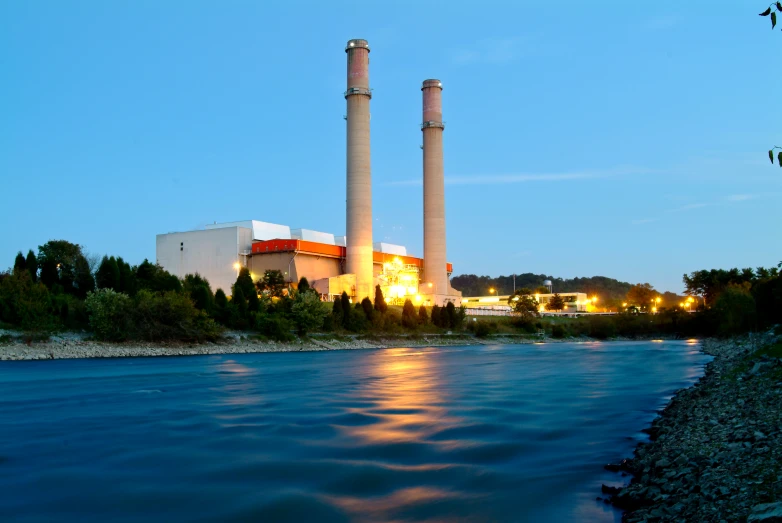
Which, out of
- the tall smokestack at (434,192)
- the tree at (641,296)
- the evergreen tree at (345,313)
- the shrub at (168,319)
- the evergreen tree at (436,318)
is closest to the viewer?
the shrub at (168,319)

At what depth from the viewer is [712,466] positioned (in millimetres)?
9758

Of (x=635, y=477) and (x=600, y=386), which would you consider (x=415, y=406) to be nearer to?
(x=600, y=386)

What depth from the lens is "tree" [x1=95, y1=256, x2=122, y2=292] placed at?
63.9m

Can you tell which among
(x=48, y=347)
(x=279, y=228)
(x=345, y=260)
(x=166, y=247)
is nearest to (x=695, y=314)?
(x=345, y=260)

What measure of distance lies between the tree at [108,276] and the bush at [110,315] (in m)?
10.5

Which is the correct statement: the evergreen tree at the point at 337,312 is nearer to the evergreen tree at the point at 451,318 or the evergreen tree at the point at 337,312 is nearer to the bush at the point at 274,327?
the bush at the point at 274,327

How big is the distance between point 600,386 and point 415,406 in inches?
363

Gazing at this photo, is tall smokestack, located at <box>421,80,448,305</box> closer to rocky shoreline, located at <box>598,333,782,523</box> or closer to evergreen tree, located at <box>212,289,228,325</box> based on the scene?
evergreen tree, located at <box>212,289,228,325</box>

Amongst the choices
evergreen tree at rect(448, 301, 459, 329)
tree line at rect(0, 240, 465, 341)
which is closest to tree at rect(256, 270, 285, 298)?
tree line at rect(0, 240, 465, 341)

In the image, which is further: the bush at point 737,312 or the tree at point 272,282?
the tree at point 272,282

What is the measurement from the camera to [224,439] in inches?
630

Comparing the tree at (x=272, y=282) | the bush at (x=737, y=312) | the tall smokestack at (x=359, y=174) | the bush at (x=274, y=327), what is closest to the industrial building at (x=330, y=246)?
the tall smokestack at (x=359, y=174)

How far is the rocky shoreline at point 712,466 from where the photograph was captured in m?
7.82

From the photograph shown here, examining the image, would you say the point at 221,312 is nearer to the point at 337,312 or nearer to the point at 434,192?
the point at 337,312
